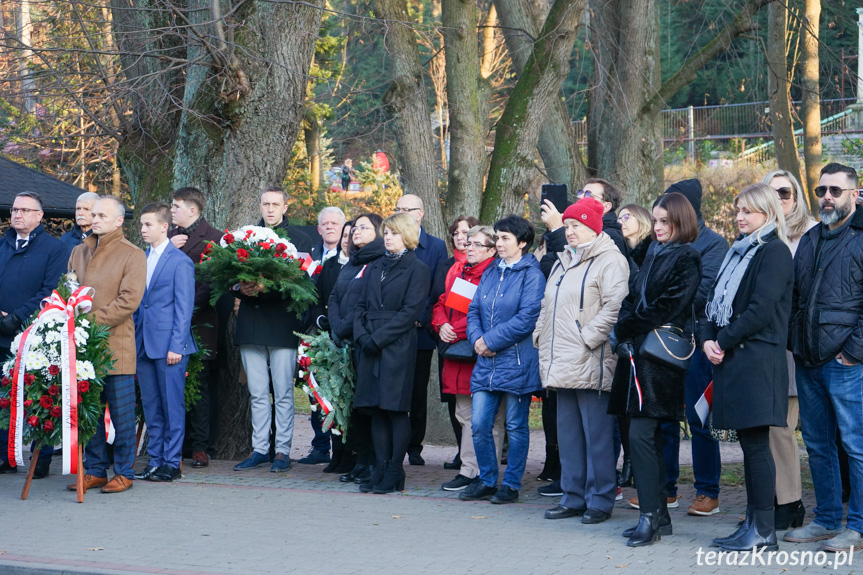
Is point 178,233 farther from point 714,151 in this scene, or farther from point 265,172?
point 714,151

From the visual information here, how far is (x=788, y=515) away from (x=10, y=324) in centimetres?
652

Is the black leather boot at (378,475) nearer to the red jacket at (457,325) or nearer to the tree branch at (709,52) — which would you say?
the red jacket at (457,325)

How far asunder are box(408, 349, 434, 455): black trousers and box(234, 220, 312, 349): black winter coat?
1136 mm

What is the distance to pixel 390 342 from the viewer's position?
776cm

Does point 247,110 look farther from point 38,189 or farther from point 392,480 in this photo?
point 38,189

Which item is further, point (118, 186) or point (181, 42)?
point (118, 186)

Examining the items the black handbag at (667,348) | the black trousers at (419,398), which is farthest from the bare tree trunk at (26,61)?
the black handbag at (667,348)

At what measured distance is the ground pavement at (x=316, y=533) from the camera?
18.6ft

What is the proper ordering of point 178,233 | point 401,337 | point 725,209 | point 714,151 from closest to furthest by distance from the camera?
1. point 401,337
2. point 178,233
3. point 725,209
4. point 714,151

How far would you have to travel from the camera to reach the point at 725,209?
2622 centimetres

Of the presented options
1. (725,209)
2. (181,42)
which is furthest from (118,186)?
(725,209)

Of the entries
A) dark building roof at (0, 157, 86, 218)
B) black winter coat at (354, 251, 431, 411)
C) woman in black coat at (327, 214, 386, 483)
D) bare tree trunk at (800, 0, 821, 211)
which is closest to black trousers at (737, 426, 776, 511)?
black winter coat at (354, 251, 431, 411)

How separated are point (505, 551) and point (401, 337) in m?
2.32

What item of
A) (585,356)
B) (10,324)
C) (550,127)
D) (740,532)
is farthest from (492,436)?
(550,127)
